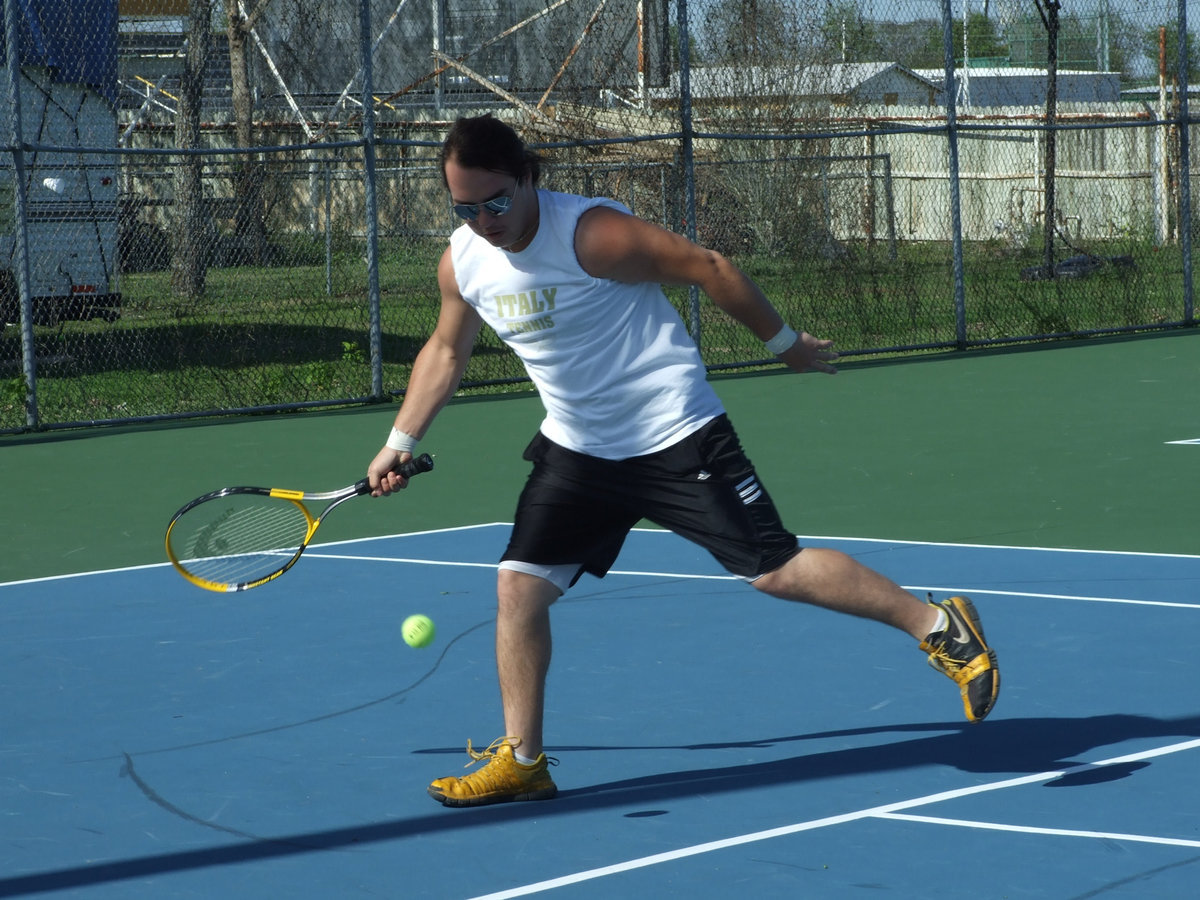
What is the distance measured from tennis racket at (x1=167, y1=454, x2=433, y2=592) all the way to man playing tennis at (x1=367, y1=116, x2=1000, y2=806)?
0.68m

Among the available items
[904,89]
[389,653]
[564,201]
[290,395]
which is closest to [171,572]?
[389,653]

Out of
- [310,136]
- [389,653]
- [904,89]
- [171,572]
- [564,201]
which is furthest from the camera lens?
[904,89]

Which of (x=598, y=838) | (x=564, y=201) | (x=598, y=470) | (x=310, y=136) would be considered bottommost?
(x=598, y=838)

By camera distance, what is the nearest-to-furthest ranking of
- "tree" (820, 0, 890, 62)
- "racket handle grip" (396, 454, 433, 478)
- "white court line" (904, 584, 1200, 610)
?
1. "racket handle grip" (396, 454, 433, 478)
2. "white court line" (904, 584, 1200, 610)
3. "tree" (820, 0, 890, 62)

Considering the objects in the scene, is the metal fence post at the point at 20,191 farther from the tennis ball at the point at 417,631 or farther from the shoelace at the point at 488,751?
the shoelace at the point at 488,751

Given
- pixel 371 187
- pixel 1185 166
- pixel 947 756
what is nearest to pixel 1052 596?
pixel 947 756

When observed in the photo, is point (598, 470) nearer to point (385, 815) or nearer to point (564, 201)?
point (564, 201)

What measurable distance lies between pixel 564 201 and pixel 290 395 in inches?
352

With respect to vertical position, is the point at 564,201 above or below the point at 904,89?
below

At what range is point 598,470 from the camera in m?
4.42

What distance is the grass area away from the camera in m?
12.9

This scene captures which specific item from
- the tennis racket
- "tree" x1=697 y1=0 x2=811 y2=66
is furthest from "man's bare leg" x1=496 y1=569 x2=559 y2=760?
"tree" x1=697 y1=0 x2=811 y2=66

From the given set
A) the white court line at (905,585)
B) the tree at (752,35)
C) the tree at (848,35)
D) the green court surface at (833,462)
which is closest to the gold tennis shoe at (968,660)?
the white court line at (905,585)

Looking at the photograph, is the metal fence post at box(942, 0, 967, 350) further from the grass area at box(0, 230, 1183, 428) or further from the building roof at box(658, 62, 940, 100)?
the building roof at box(658, 62, 940, 100)
